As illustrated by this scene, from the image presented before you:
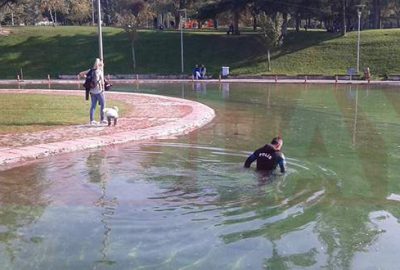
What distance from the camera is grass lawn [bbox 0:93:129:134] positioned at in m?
14.9

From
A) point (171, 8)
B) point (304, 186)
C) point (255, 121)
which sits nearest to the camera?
point (304, 186)

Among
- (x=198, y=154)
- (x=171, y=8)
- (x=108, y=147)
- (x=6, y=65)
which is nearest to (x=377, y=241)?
(x=198, y=154)

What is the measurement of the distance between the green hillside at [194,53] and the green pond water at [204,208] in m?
35.3

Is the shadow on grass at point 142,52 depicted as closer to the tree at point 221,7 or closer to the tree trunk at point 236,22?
the tree trunk at point 236,22

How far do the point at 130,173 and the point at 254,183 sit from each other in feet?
7.56

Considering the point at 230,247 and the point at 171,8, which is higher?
the point at 171,8

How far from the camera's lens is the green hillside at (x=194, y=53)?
48225mm

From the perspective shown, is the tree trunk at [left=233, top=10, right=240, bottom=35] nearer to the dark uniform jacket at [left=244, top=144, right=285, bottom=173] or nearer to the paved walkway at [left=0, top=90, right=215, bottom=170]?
the paved walkway at [left=0, top=90, right=215, bottom=170]

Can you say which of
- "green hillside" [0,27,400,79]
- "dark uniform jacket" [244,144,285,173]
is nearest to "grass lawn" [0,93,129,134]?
"dark uniform jacket" [244,144,285,173]

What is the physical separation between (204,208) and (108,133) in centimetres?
670

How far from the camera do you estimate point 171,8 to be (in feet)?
241

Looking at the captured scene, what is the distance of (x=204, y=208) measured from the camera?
7910 millimetres

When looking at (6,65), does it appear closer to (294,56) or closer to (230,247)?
(294,56)

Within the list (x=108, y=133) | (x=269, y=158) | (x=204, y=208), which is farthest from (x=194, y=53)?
(x=204, y=208)
